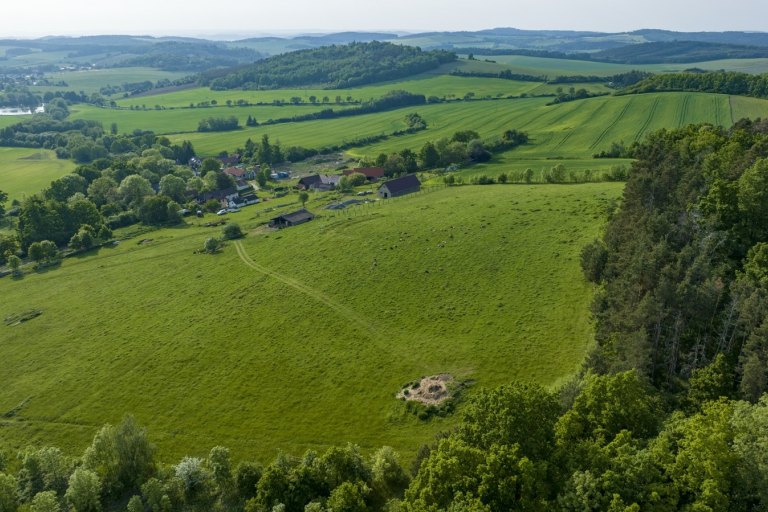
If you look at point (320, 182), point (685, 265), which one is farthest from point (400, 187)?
point (685, 265)

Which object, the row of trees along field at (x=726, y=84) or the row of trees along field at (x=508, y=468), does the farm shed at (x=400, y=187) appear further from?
the row of trees along field at (x=726, y=84)

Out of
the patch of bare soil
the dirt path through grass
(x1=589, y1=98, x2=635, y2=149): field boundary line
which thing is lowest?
the patch of bare soil

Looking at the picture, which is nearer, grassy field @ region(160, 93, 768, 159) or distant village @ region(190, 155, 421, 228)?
distant village @ region(190, 155, 421, 228)

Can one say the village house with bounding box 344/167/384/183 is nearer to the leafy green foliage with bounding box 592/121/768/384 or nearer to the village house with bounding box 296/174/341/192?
the village house with bounding box 296/174/341/192

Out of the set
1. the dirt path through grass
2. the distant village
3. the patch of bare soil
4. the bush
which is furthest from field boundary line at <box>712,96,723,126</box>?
the bush

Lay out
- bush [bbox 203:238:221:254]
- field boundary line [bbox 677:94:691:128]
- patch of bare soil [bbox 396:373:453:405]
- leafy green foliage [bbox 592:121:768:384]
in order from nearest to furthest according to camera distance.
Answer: leafy green foliage [bbox 592:121:768:384] → patch of bare soil [bbox 396:373:453:405] → bush [bbox 203:238:221:254] → field boundary line [bbox 677:94:691:128]

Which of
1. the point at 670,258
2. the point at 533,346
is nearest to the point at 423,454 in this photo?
the point at 533,346
